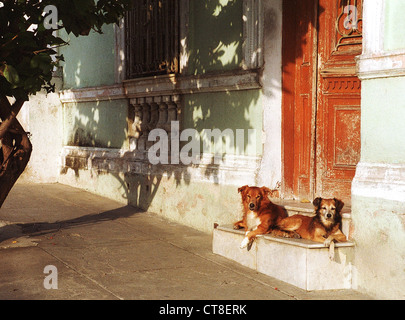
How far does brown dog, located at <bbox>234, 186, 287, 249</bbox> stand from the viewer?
705 cm

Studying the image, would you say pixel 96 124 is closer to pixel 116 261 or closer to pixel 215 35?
pixel 215 35

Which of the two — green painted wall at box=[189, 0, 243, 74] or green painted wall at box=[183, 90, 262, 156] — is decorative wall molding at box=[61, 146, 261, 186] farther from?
green painted wall at box=[189, 0, 243, 74]

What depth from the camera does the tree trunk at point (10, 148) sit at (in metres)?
7.57

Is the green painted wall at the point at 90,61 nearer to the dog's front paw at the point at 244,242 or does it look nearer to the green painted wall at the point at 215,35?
the green painted wall at the point at 215,35

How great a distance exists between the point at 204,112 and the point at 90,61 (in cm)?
491

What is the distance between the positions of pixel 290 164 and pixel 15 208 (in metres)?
5.54

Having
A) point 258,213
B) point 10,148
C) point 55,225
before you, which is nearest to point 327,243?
point 258,213

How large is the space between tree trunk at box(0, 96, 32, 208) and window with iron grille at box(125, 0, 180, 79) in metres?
3.39

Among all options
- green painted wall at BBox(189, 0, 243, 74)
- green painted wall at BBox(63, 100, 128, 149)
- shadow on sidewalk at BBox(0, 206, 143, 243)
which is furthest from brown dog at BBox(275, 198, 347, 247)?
green painted wall at BBox(63, 100, 128, 149)

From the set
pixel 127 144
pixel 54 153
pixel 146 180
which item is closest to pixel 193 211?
pixel 146 180

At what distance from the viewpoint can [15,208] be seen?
11047 millimetres

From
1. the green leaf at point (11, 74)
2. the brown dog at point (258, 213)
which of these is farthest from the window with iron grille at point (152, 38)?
the green leaf at point (11, 74)

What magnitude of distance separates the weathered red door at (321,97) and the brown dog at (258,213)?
0.99m

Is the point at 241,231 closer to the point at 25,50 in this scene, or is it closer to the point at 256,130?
the point at 256,130
